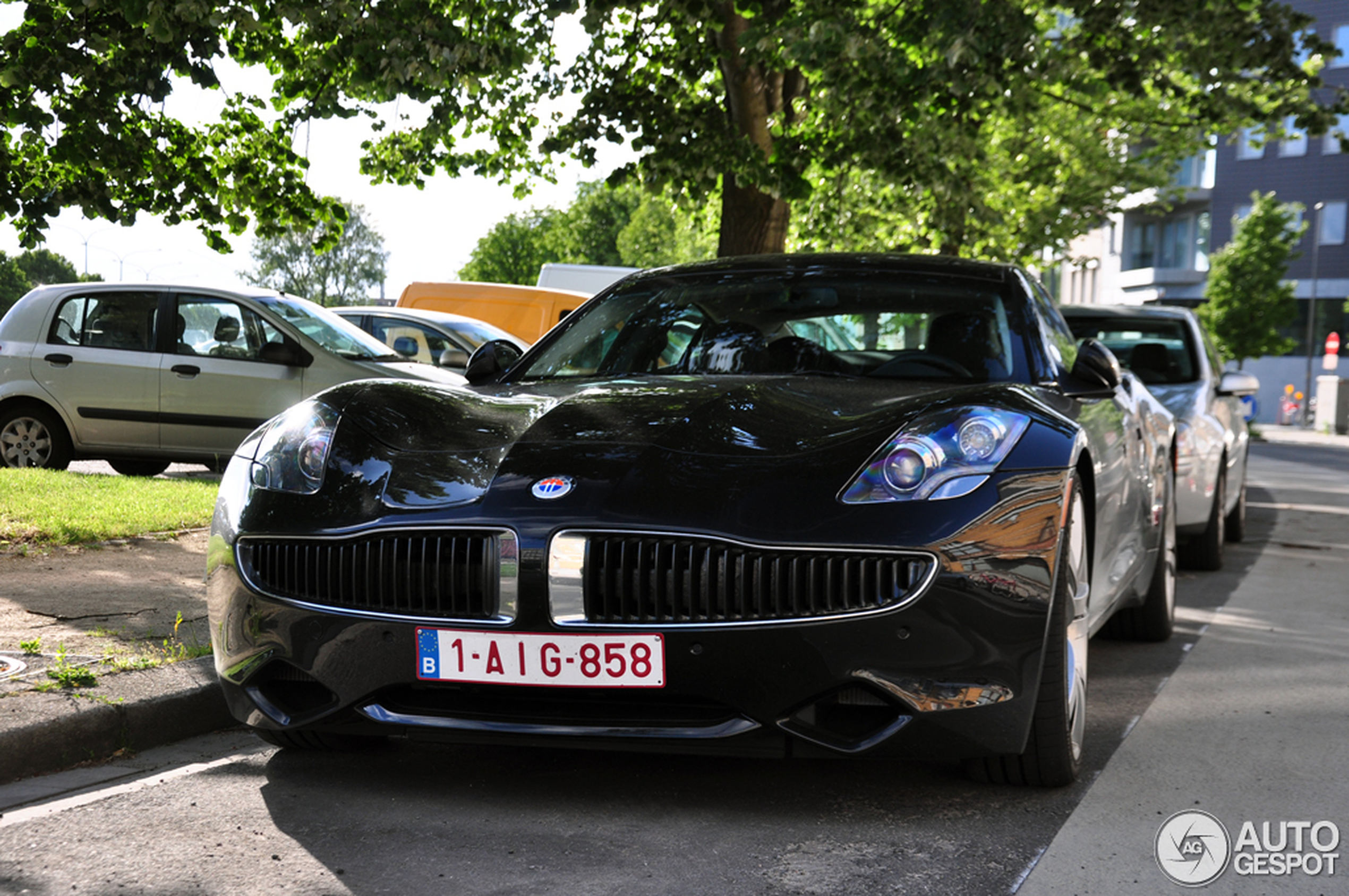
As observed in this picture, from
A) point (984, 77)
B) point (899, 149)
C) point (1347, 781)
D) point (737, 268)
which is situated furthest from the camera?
point (899, 149)

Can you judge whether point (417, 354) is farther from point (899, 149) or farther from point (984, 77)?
point (984, 77)

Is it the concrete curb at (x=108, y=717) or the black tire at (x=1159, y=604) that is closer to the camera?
the concrete curb at (x=108, y=717)

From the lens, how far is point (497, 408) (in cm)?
396

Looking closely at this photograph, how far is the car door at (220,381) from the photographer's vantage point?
469 inches

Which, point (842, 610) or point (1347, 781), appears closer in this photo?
point (842, 610)

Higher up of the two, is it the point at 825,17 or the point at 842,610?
the point at 825,17

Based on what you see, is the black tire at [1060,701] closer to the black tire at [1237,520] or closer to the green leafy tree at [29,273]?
the black tire at [1237,520]

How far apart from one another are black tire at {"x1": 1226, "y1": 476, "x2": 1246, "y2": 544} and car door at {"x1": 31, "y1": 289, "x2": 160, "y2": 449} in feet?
26.7

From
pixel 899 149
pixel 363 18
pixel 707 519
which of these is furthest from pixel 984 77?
pixel 707 519

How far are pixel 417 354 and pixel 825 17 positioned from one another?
262 inches

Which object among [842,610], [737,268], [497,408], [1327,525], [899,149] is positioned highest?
[899,149]

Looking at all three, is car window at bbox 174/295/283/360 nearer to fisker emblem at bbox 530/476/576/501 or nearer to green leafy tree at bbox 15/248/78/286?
fisker emblem at bbox 530/476/576/501

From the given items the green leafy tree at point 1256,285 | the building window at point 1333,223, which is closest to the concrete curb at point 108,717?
the green leafy tree at point 1256,285

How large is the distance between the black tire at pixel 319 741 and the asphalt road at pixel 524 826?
0.11 feet
